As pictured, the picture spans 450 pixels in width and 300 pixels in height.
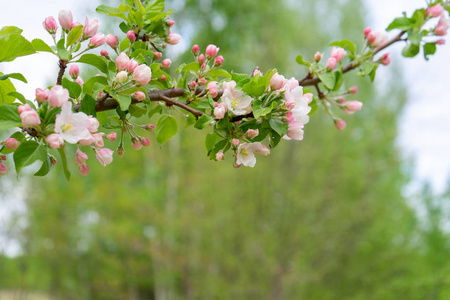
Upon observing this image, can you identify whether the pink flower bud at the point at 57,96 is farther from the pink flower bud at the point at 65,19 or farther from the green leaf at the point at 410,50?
the green leaf at the point at 410,50

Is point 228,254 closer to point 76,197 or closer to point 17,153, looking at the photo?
point 76,197

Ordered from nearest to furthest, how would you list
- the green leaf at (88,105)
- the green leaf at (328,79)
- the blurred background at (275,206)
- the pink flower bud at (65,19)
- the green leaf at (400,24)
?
A: the green leaf at (88,105) < the pink flower bud at (65,19) < the green leaf at (328,79) < the green leaf at (400,24) < the blurred background at (275,206)

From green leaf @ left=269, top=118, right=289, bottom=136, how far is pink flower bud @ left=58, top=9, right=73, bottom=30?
550 mm

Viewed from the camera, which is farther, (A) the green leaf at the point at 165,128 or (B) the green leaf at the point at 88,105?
(A) the green leaf at the point at 165,128

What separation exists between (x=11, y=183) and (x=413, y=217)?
8.84m

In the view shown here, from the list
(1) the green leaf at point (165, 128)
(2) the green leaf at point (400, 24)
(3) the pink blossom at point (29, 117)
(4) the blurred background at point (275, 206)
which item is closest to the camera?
(3) the pink blossom at point (29, 117)

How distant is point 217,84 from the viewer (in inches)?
43.8

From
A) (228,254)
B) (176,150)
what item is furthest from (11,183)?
(228,254)

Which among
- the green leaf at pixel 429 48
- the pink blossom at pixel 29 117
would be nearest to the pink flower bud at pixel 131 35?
the pink blossom at pixel 29 117

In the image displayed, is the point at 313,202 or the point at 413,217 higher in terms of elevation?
the point at 413,217

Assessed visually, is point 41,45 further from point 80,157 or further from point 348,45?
point 348,45

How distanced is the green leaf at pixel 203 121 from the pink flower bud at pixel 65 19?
40 cm

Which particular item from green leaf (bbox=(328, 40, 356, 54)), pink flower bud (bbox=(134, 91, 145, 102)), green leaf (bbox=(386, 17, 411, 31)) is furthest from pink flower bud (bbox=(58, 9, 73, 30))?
green leaf (bbox=(386, 17, 411, 31))

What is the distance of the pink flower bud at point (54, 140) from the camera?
0.82m
